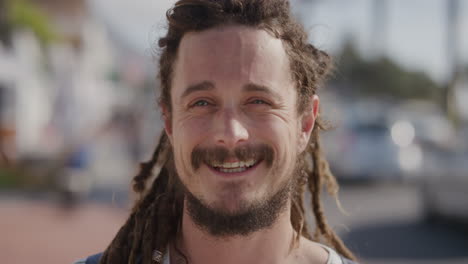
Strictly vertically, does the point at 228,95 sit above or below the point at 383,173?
above

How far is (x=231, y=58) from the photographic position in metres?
2.09

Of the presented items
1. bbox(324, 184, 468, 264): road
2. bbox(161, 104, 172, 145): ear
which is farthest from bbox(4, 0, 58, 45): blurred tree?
bbox(161, 104, 172, 145): ear

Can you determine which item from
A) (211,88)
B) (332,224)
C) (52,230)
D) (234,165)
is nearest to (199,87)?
(211,88)

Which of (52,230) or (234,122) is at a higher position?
(234,122)

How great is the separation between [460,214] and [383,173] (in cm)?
595

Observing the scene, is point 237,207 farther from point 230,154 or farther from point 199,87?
point 199,87

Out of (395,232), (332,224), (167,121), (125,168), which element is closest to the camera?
(167,121)

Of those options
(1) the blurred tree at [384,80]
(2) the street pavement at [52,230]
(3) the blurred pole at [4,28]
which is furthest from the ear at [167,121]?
(1) the blurred tree at [384,80]

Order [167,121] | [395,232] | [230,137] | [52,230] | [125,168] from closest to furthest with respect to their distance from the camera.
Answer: [230,137] → [167,121] → [52,230] → [395,232] → [125,168]

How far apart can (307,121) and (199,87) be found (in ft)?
1.53

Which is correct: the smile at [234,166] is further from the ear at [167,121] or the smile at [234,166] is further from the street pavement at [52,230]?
the street pavement at [52,230]

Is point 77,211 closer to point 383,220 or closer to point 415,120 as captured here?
point 383,220

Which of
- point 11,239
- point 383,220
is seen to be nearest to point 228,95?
point 11,239

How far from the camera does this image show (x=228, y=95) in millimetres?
2080
